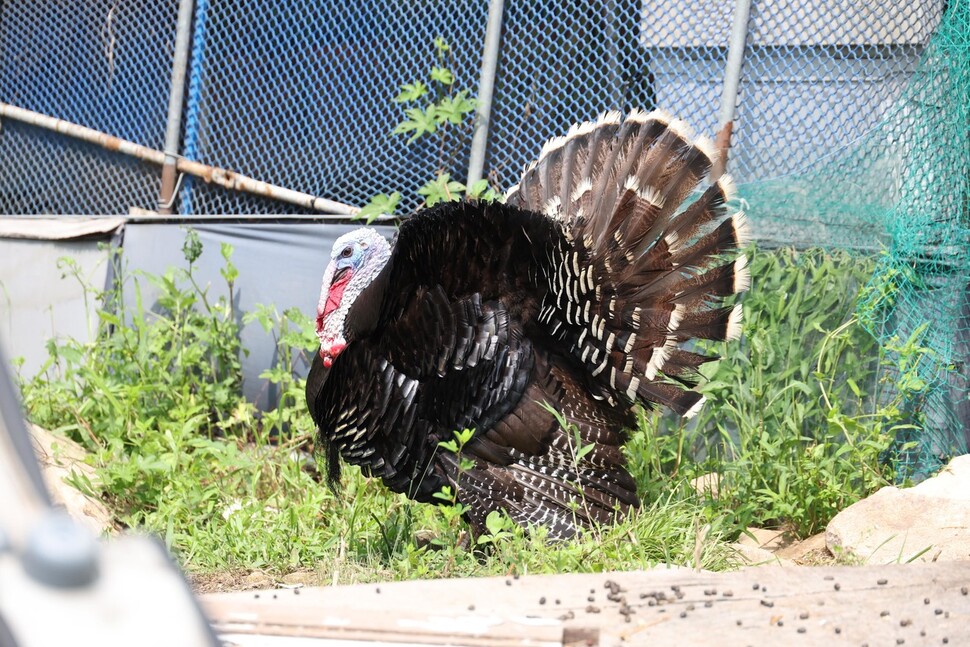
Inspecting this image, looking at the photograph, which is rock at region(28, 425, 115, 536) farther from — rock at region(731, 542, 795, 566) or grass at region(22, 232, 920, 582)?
rock at region(731, 542, 795, 566)

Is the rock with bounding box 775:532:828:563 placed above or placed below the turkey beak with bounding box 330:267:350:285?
below

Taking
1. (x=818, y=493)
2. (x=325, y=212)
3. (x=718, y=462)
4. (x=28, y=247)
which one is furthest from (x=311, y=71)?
(x=818, y=493)

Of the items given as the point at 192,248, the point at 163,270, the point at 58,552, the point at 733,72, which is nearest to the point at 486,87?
the point at 733,72

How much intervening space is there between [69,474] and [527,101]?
10.4 ft

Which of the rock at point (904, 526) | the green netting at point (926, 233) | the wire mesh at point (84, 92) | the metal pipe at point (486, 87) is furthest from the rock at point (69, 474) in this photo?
the green netting at point (926, 233)

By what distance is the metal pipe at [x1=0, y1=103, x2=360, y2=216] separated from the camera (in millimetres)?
6129

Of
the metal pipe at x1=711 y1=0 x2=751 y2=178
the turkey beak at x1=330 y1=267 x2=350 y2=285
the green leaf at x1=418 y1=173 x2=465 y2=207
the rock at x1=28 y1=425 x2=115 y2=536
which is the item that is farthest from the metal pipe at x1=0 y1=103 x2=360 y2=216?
the metal pipe at x1=711 y1=0 x2=751 y2=178

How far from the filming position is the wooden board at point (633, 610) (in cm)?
169

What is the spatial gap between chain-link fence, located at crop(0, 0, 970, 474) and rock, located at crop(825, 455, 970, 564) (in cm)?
69

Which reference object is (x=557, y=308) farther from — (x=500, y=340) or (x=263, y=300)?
(x=263, y=300)

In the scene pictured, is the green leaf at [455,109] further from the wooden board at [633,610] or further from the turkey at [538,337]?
the wooden board at [633,610]

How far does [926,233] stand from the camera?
4637 mm

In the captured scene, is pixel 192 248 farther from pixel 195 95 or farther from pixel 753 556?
pixel 753 556

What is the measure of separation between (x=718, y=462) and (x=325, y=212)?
290 cm
